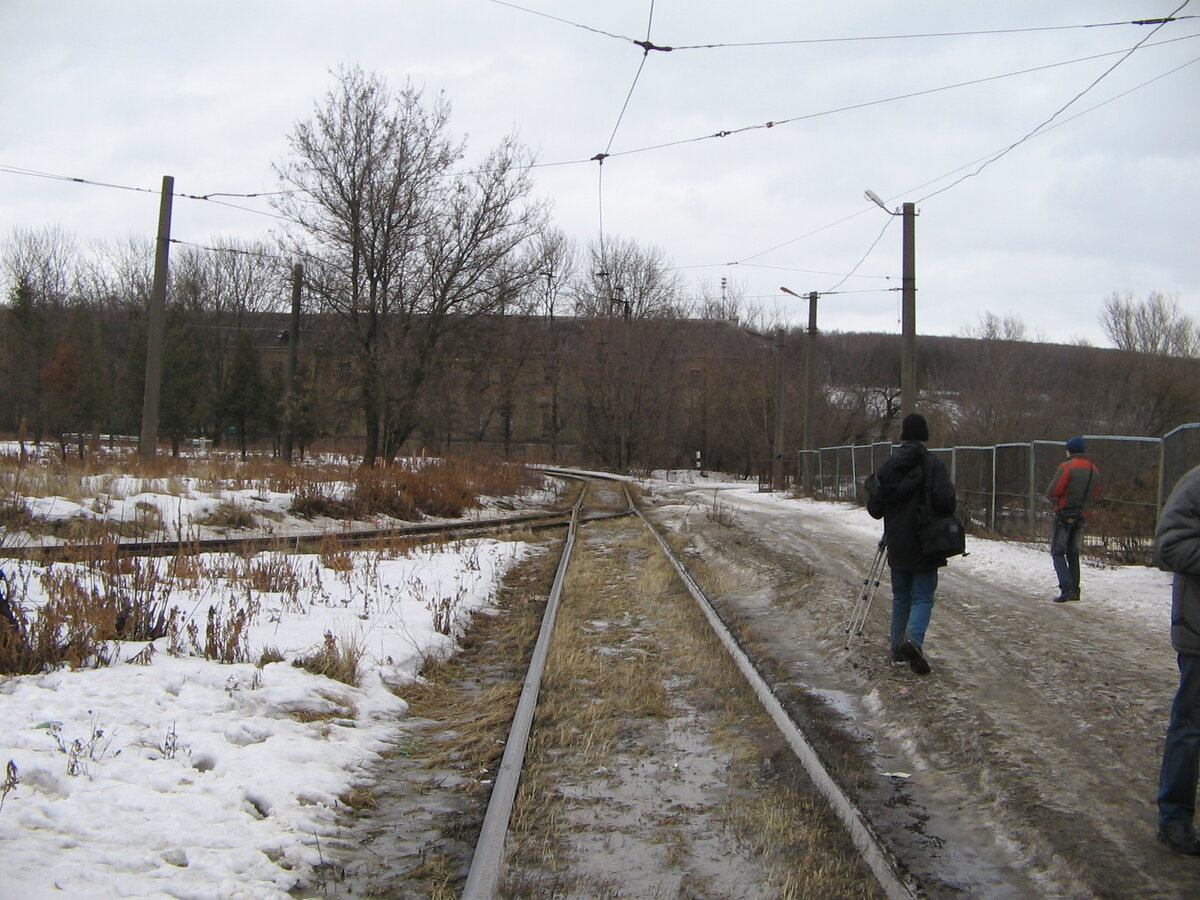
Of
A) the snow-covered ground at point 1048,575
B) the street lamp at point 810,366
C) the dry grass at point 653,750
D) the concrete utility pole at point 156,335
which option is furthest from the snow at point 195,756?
the street lamp at point 810,366

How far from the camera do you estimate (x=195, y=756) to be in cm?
449

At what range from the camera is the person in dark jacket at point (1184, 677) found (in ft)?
12.5

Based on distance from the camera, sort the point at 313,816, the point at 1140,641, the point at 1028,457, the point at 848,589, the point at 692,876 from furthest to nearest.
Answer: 1. the point at 1028,457
2. the point at 848,589
3. the point at 1140,641
4. the point at 313,816
5. the point at 692,876

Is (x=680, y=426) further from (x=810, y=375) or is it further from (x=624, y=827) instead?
(x=624, y=827)

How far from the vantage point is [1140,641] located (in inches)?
318

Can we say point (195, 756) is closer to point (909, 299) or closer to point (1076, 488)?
point (1076, 488)

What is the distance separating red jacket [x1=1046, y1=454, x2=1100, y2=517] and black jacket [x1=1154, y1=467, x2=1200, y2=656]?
7.14 metres

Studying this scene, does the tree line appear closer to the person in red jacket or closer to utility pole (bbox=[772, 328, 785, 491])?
utility pole (bbox=[772, 328, 785, 491])

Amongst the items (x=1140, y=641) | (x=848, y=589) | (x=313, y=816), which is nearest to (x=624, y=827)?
(x=313, y=816)

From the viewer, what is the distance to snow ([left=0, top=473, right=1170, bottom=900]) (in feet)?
11.1

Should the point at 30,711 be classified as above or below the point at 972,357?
below

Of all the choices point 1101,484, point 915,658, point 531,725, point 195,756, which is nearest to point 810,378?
point 1101,484

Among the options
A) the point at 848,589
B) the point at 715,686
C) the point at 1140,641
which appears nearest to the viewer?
the point at 715,686

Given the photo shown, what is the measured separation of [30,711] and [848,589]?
844 centimetres
